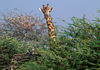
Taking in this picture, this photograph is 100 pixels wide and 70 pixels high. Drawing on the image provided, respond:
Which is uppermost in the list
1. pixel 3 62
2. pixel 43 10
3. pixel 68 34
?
pixel 43 10

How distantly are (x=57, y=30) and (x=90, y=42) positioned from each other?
106 cm

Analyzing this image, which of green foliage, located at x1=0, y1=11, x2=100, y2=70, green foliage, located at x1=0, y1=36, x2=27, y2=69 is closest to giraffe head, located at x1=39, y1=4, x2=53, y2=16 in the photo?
green foliage, located at x1=0, y1=36, x2=27, y2=69

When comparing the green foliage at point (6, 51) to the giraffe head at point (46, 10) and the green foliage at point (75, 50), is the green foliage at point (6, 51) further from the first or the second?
the green foliage at point (75, 50)

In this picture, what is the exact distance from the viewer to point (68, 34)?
4.00 metres

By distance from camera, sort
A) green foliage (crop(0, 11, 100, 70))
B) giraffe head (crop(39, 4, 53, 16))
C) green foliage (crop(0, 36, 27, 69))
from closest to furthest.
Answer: green foliage (crop(0, 11, 100, 70)) < green foliage (crop(0, 36, 27, 69)) < giraffe head (crop(39, 4, 53, 16))

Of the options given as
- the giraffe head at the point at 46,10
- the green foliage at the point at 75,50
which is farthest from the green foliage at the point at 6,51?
the green foliage at the point at 75,50

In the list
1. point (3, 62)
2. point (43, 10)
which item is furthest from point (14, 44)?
point (43, 10)

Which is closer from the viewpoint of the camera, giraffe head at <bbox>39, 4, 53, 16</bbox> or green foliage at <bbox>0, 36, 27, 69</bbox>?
green foliage at <bbox>0, 36, 27, 69</bbox>

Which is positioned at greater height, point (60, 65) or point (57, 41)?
point (57, 41)

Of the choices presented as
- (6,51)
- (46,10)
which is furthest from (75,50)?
(46,10)

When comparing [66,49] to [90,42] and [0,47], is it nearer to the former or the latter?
[90,42]

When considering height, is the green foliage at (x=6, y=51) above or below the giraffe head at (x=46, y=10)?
below

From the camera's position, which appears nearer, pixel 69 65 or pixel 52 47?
pixel 69 65

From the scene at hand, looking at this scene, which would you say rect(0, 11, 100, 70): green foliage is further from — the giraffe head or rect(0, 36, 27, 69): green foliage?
the giraffe head
